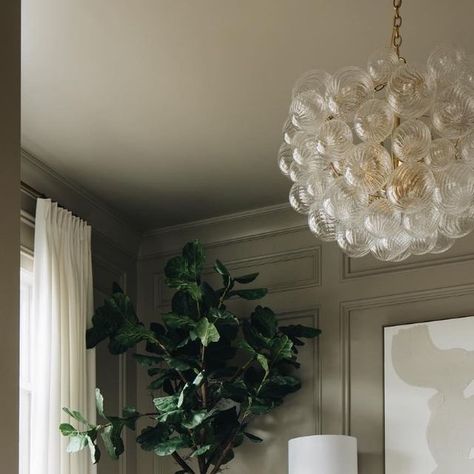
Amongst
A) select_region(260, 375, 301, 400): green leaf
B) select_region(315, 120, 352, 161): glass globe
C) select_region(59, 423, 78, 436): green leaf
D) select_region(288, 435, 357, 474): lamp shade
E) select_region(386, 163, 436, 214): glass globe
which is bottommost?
select_region(288, 435, 357, 474): lamp shade

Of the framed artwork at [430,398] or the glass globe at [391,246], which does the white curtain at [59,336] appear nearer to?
the framed artwork at [430,398]

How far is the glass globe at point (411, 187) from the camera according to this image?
237 cm

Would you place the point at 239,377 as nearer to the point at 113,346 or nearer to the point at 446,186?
the point at 113,346

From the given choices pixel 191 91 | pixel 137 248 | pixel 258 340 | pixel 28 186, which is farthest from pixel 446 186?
pixel 137 248

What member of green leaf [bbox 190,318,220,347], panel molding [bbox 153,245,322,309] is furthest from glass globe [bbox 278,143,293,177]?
panel molding [bbox 153,245,322,309]

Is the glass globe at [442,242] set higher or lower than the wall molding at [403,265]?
lower

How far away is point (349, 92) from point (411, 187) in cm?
30

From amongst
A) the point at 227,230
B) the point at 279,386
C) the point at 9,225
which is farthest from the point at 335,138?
the point at 227,230

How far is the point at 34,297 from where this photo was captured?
13.5 ft

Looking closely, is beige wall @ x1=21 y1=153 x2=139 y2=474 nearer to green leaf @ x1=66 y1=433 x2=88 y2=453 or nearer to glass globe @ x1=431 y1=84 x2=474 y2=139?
green leaf @ x1=66 y1=433 x2=88 y2=453

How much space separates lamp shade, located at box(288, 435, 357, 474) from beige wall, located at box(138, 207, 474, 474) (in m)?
0.33

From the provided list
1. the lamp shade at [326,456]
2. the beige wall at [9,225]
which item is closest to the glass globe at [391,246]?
the beige wall at [9,225]

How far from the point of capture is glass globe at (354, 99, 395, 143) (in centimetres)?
235

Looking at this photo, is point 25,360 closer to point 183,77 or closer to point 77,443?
point 77,443
